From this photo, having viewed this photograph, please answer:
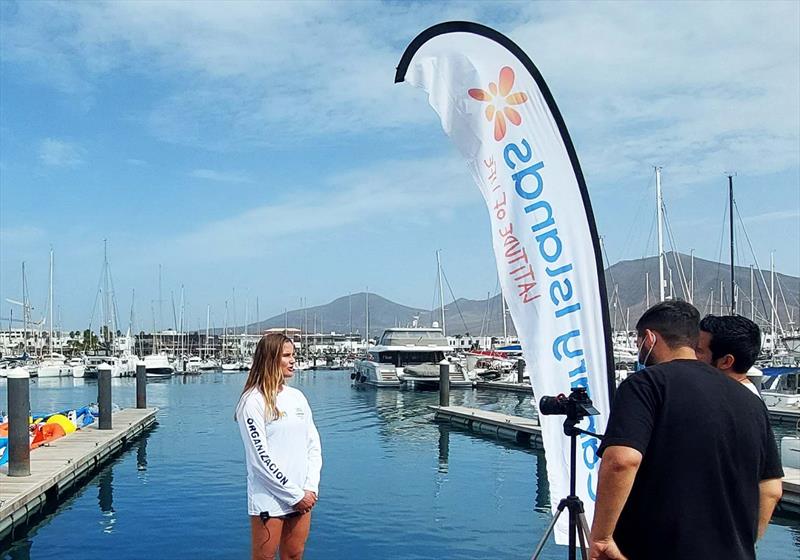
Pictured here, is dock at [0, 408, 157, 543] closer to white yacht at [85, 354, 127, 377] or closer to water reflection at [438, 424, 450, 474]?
water reflection at [438, 424, 450, 474]

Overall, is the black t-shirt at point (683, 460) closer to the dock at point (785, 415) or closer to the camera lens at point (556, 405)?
the camera lens at point (556, 405)

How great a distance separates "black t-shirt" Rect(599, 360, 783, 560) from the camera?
286cm

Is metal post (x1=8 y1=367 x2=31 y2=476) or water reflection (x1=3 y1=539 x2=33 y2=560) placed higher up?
metal post (x1=8 y1=367 x2=31 y2=476)

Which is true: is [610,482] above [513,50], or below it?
below

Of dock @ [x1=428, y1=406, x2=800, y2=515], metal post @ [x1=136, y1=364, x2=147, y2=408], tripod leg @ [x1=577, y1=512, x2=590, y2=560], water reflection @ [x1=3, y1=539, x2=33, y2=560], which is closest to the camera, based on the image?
tripod leg @ [x1=577, y1=512, x2=590, y2=560]

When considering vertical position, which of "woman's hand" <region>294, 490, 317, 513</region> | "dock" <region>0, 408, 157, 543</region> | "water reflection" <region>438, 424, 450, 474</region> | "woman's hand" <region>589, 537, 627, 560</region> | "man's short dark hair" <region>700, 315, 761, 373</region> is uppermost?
"man's short dark hair" <region>700, 315, 761, 373</region>

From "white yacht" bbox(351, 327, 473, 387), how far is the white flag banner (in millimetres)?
36836

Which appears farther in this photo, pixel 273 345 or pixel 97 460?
pixel 97 460

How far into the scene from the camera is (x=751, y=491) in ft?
9.85

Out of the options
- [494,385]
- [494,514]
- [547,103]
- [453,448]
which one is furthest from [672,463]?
[494,385]

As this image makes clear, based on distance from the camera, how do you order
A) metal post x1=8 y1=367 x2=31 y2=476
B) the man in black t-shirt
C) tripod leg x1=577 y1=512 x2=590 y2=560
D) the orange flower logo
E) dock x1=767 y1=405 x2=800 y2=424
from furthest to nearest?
1. dock x1=767 y1=405 x2=800 y2=424
2. metal post x1=8 y1=367 x2=31 y2=476
3. the orange flower logo
4. tripod leg x1=577 y1=512 x2=590 y2=560
5. the man in black t-shirt

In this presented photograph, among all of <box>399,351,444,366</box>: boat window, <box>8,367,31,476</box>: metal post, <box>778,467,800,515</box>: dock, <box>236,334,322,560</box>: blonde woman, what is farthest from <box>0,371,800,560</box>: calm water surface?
<box>399,351,444,366</box>: boat window

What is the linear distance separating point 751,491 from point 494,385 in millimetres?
42789

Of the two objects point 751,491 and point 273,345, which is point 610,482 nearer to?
point 751,491
